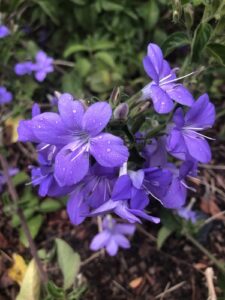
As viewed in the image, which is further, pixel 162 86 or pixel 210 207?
pixel 210 207

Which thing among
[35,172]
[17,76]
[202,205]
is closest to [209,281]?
[202,205]

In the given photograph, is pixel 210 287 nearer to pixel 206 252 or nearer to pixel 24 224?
pixel 206 252

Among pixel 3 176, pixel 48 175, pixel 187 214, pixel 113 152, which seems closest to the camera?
pixel 113 152

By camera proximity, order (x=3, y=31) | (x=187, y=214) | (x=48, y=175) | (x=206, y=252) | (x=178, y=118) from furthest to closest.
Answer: (x=3, y=31) < (x=187, y=214) < (x=206, y=252) < (x=48, y=175) < (x=178, y=118)

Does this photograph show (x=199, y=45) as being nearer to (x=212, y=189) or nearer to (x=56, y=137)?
(x=56, y=137)

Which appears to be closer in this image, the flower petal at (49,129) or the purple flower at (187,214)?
the flower petal at (49,129)

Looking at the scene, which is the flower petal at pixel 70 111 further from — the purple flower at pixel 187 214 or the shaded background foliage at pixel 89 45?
the shaded background foliage at pixel 89 45

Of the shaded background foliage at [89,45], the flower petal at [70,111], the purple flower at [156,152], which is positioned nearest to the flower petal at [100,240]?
the shaded background foliage at [89,45]

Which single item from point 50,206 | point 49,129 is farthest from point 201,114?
point 50,206
